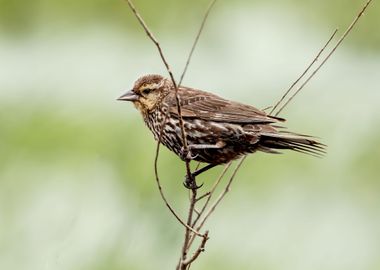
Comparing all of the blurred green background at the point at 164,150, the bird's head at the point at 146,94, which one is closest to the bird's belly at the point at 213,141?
the bird's head at the point at 146,94

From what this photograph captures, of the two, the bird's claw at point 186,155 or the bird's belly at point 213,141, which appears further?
the bird's belly at point 213,141

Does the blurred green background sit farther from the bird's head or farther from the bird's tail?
the bird's tail

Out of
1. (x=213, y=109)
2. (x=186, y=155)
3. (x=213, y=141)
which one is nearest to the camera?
(x=186, y=155)

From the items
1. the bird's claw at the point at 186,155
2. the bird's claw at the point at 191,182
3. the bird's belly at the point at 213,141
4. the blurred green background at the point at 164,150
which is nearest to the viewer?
the bird's claw at the point at 186,155

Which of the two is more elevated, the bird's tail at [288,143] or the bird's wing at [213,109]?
the bird's wing at [213,109]

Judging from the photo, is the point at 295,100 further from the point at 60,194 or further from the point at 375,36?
the point at 60,194

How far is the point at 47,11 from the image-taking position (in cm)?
1058

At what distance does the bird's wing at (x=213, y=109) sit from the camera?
572 centimetres

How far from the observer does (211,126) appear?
19.2 feet

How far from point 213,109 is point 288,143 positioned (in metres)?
0.47

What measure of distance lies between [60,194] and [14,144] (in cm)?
51

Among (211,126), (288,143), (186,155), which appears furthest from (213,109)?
(186,155)

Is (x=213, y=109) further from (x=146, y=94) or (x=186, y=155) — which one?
(x=186, y=155)

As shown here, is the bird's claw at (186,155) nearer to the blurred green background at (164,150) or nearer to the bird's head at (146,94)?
the bird's head at (146,94)
